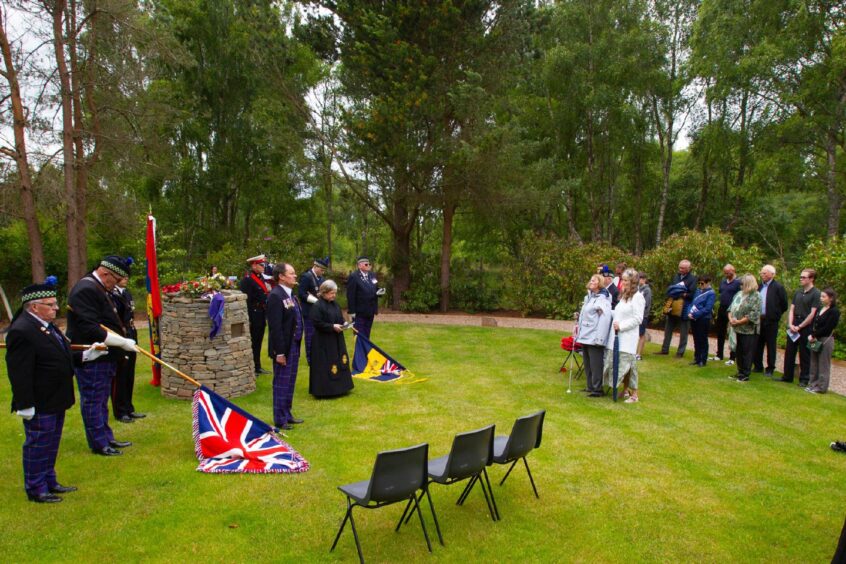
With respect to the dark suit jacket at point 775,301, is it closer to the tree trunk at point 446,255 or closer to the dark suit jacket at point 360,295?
the dark suit jacket at point 360,295

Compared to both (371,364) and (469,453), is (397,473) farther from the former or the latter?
(371,364)

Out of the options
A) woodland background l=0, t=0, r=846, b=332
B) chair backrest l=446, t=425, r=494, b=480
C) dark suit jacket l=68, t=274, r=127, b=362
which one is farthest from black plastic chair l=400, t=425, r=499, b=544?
woodland background l=0, t=0, r=846, b=332

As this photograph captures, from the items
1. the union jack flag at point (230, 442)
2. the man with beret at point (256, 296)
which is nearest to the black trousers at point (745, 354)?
the union jack flag at point (230, 442)

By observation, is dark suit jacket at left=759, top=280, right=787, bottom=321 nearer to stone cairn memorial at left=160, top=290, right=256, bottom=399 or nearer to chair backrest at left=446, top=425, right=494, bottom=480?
chair backrest at left=446, top=425, right=494, bottom=480

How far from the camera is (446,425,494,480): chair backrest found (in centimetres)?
420

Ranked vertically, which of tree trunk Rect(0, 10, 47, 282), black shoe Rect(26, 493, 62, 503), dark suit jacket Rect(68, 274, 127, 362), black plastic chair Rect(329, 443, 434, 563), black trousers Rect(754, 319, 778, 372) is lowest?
black shoe Rect(26, 493, 62, 503)

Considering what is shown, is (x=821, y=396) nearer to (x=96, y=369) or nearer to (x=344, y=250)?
(x=96, y=369)

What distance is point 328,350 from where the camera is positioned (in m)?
8.06

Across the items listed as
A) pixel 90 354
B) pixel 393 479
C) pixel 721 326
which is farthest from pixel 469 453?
pixel 721 326

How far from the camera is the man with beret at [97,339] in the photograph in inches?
230

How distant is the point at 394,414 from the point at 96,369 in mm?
3570

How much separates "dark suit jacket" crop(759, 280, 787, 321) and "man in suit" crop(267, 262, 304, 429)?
25.8 feet

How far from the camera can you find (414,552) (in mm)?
4152

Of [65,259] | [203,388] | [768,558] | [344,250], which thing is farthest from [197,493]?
[344,250]
